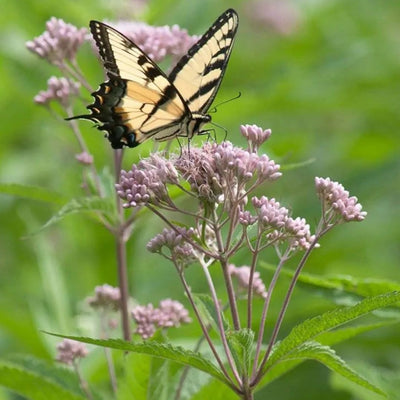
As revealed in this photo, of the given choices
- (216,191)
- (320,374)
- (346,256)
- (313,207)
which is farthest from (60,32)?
(346,256)

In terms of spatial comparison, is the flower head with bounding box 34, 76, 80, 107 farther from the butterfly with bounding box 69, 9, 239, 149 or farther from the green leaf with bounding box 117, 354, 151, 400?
the green leaf with bounding box 117, 354, 151, 400

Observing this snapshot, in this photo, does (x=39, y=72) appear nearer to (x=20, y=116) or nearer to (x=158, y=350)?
(x=20, y=116)

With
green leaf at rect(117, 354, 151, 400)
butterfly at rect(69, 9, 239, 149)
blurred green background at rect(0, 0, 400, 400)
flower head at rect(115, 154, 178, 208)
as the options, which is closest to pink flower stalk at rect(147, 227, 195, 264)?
flower head at rect(115, 154, 178, 208)

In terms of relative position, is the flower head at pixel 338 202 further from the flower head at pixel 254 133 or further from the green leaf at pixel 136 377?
the green leaf at pixel 136 377

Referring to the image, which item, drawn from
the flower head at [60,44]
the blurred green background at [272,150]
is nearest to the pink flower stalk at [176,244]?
the blurred green background at [272,150]

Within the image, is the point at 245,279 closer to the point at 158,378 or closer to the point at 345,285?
the point at 345,285

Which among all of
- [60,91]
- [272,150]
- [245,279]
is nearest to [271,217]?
[245,279]

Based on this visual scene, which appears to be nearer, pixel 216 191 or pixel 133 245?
pixel 216 191
